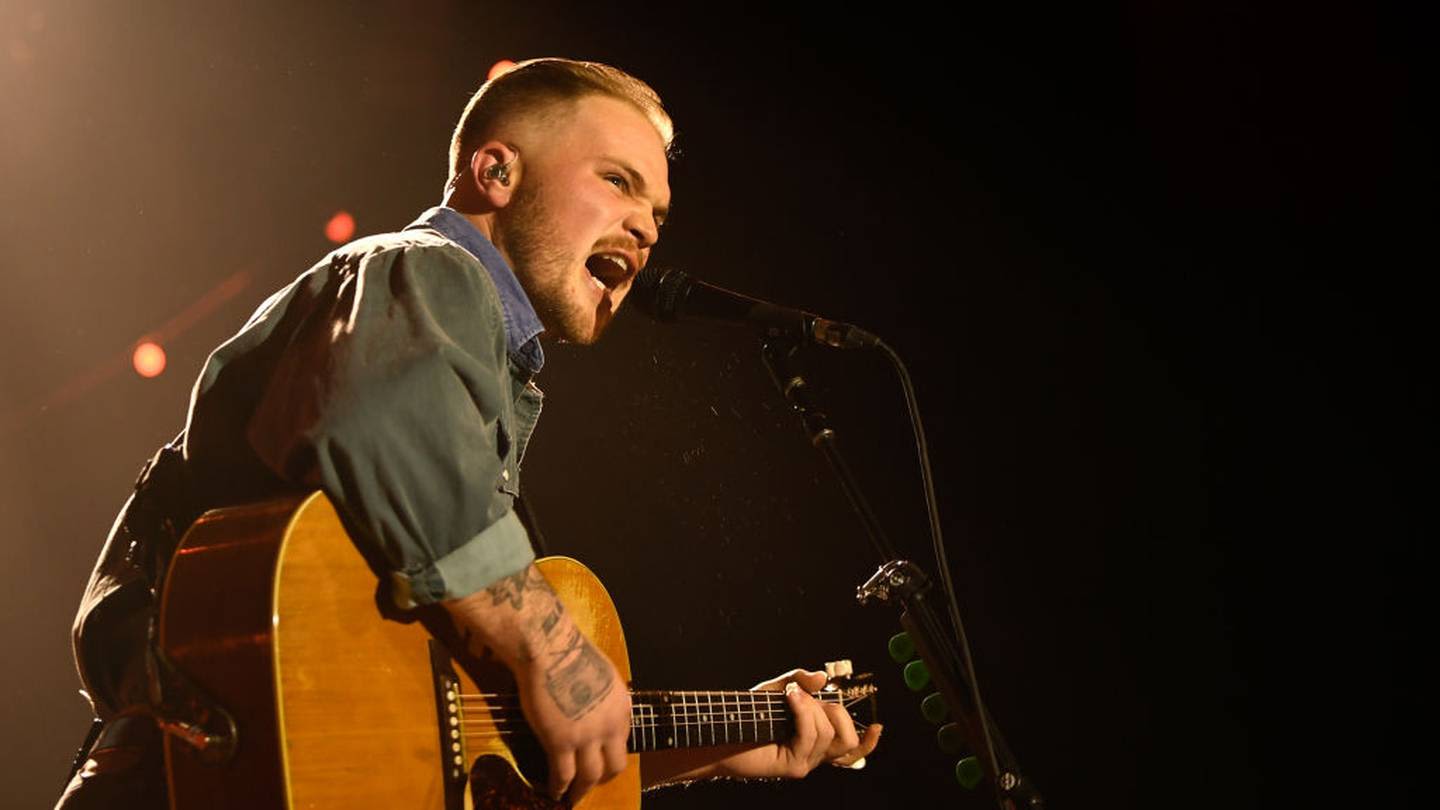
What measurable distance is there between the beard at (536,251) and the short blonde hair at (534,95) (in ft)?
0.69

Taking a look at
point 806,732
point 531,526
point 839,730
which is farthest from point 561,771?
point 839,730

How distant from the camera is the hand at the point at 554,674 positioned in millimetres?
1516

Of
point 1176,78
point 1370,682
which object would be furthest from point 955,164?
point 1370,682

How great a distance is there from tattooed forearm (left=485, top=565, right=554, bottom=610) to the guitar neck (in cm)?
60

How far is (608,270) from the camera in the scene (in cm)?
232

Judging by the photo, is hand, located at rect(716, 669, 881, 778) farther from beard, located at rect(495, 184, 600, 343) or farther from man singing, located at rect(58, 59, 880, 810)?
beard, located at rect(495, 184, 600, 343)

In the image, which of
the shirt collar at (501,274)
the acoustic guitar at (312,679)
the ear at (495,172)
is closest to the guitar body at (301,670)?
the acoustic guitar at (312,679)

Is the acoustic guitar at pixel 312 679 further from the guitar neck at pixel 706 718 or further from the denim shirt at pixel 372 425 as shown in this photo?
the guitar neck at pixel 706 718

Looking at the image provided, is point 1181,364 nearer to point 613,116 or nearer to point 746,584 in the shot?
point 746,584

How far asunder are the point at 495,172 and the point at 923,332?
1749 millimetres

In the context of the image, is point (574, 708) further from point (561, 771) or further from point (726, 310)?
point (726, 310)

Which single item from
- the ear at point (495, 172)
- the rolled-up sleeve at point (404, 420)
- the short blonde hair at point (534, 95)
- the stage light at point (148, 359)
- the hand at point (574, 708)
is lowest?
the hand at point (574, 708)

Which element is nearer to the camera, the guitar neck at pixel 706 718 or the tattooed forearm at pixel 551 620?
the tattooed forearm at pixel 551 620

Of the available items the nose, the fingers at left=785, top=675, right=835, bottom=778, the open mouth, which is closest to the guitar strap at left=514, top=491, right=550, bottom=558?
the open mouth
